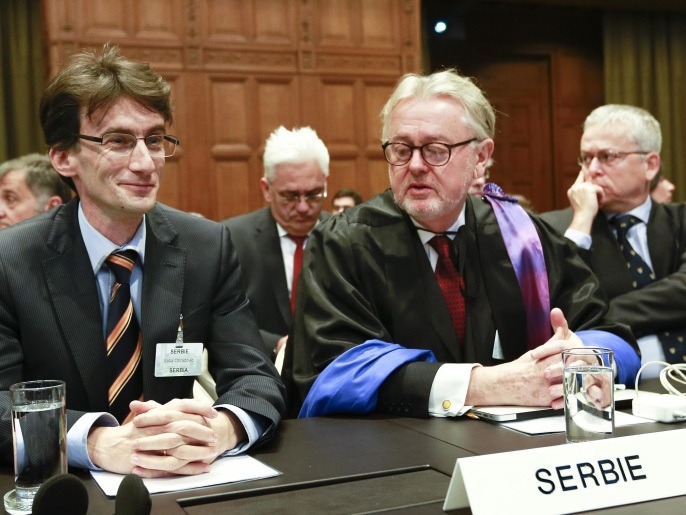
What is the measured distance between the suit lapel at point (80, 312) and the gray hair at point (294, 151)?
7.33 ft

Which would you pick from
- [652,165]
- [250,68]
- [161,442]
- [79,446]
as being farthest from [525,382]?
[250,68]

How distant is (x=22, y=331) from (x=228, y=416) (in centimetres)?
58

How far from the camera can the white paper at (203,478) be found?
1479mm

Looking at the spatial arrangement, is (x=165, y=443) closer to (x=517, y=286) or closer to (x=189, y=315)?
(x=189, y=315)

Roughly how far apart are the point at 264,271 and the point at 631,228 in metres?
1.76

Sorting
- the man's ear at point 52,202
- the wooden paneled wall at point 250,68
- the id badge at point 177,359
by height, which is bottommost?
the id badge at point 177,359

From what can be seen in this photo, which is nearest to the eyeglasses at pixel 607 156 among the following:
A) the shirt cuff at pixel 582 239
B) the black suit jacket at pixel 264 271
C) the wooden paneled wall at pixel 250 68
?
the shirt cuff at pixel 582 239

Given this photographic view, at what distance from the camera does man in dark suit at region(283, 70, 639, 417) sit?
7.67 ft

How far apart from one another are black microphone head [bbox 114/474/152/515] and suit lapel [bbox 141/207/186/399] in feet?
2.64

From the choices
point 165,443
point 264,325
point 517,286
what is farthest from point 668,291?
point 165,443

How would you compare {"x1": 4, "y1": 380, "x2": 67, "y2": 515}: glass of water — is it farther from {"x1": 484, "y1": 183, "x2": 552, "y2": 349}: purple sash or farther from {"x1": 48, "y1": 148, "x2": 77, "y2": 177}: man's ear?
{"x1": 484, "y1": 183, "x2": 552, "y2": 349}: purple sash

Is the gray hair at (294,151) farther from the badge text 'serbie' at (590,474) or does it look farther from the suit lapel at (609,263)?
the badge text 'serbie' at (590,474)

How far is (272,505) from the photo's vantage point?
1349 millimetres

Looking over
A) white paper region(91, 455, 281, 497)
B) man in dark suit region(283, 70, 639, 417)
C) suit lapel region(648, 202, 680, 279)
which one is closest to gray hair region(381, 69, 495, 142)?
man in dark suit region(283, 70, 639, 417)
